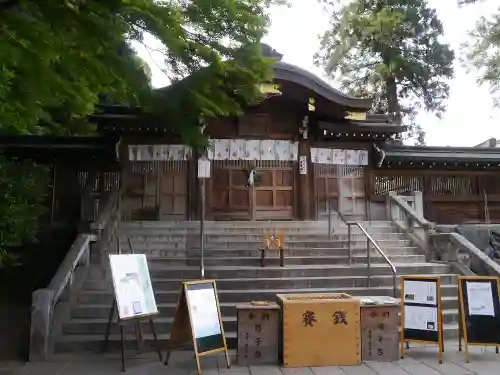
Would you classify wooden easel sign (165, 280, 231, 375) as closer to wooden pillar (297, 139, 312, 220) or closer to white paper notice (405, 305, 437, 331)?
white paper notice (405, 305, 437, 331)

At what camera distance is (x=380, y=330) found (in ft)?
21.2

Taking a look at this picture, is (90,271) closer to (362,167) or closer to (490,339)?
(490,339)

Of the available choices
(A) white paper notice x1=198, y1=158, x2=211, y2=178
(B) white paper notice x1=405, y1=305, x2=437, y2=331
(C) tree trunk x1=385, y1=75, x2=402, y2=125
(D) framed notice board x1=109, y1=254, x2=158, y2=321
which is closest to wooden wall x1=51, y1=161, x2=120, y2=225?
(A) white paper notice x1=198, y1=158, x2=211, y2=178

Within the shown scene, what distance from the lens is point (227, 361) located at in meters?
6.10

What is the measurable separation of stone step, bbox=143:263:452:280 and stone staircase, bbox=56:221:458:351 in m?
0.02

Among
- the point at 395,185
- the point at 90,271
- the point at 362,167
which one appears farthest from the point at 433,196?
the point at 90,271

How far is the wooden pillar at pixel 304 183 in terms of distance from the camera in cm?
1408

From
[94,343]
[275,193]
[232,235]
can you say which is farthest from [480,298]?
[275,193]

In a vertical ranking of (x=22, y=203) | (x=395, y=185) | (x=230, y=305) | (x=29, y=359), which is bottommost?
(x=29, y=359)

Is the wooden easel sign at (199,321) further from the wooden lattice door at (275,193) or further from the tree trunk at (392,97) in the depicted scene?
the tree trunk at (392,97)

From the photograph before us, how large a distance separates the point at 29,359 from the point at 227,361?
9.62ft

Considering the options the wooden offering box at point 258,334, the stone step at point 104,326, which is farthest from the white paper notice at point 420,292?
the stone step at point 104,326

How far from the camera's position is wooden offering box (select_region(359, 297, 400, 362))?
640 cm

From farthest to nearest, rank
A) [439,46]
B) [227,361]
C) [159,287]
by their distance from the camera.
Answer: [439,46] < [159,287] < [227,361]
